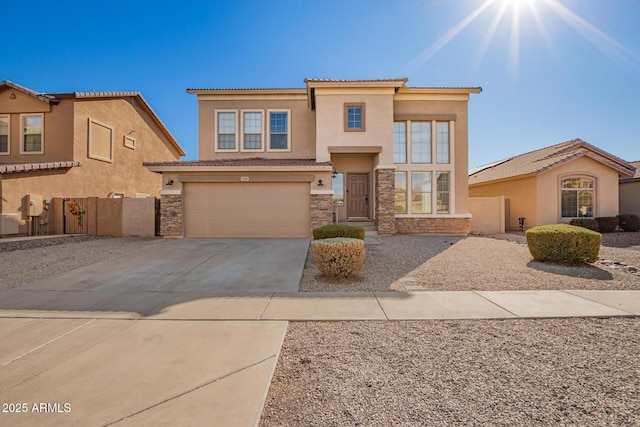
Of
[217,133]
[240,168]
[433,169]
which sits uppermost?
[217,133]

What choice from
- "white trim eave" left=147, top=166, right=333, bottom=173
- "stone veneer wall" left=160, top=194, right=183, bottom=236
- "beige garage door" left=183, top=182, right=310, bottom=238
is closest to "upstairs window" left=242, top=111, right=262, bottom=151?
"white trim eave" left=147, top=166, right=333, bottom=173

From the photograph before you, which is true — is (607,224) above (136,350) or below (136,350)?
above

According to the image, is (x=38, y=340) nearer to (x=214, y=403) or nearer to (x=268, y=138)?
(x=214, y=403)

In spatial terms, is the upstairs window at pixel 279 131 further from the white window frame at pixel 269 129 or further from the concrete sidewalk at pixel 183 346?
the concrete sidewalk at pixel 183 346

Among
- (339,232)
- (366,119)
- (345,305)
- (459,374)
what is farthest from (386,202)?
(459,374)

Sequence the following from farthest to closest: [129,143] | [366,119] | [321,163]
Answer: [129,143], [366,119], [321,163]

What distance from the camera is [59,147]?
14.4 m

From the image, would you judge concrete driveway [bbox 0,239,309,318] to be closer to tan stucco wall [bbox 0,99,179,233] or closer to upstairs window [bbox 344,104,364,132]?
upstairs window [bbox 344,104,364,132]

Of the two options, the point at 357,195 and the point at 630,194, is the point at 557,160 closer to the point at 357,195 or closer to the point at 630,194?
the point at 630,194

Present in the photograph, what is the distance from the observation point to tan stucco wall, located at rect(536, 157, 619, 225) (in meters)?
15.8

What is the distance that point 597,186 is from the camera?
632 inches

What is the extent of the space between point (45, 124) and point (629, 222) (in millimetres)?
31032

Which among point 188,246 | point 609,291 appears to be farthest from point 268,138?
point 609,291

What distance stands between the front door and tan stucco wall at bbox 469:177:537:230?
370 inches
